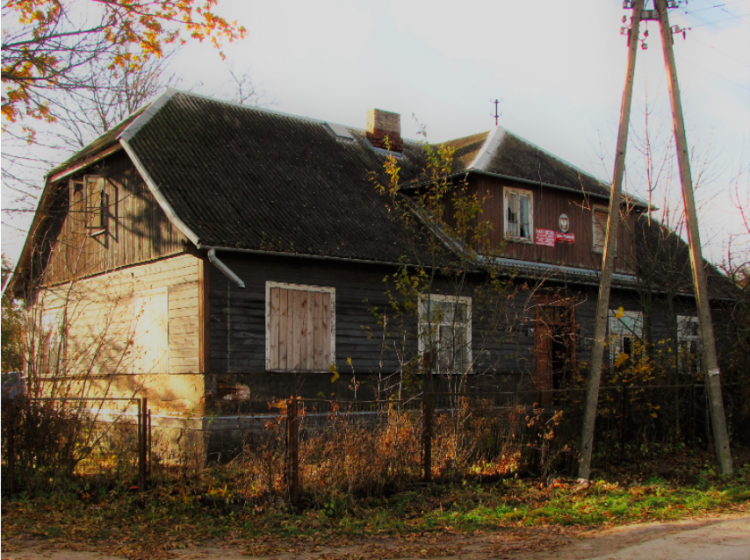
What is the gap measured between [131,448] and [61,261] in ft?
28.6

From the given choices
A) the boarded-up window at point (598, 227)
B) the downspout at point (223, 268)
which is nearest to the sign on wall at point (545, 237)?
the boarded-up window at point (598, 227)

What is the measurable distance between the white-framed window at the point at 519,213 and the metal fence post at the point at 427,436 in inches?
320

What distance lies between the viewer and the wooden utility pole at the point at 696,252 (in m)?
11.8

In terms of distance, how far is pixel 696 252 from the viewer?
39.2 feet

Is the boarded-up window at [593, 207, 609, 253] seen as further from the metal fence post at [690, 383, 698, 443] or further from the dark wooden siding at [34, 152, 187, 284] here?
the dark wooden siding at [34, 152, 187, 284]

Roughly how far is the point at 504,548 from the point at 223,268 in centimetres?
691

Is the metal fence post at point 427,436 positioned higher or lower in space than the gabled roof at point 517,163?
lower

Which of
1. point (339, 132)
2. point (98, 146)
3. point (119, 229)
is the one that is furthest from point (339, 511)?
point (339, 132)

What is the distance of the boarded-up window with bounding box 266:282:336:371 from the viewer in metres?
13.4

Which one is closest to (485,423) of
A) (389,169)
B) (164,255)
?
(389,169)

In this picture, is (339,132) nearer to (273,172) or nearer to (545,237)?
(273,172)

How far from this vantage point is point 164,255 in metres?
13.7

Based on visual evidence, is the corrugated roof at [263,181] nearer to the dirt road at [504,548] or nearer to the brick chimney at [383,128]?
the brick chimney at [383,128]

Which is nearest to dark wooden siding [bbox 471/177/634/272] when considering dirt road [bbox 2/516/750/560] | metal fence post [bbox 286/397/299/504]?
metal fence post [bbox 286/397/299/504]
